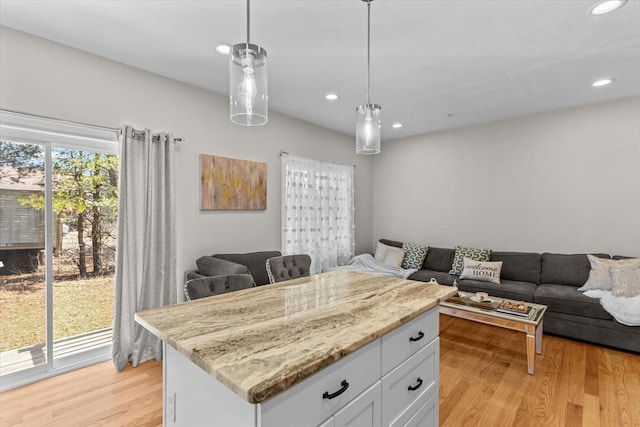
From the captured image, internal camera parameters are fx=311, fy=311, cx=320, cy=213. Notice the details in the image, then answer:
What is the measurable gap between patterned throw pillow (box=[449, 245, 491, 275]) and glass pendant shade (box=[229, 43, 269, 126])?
12.6 feet

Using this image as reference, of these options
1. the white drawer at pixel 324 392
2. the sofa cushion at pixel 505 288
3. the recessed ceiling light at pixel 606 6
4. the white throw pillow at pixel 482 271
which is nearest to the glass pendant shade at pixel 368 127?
the white drawer at pixel 324 392

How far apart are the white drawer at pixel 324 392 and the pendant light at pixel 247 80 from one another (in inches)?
48.7

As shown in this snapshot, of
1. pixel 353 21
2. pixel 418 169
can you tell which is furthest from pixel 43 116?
pixel 418 169

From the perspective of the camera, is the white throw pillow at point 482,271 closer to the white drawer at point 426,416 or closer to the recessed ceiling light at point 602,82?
the recessed ceiling light at point 602,82

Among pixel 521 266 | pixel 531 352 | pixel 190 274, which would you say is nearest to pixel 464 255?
pixel 521 266

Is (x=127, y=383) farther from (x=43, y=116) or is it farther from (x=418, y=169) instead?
(x=418, y=169)

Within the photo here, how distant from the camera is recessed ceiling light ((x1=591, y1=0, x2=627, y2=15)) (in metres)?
1.95

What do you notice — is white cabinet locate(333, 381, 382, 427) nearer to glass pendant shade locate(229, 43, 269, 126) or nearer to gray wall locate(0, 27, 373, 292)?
glass pendant shade locate(229, 43, 269, 126)

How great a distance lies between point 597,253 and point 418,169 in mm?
2579

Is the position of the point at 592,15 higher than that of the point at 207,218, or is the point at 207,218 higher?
the point at 592,15

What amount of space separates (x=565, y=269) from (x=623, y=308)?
2.88 feet

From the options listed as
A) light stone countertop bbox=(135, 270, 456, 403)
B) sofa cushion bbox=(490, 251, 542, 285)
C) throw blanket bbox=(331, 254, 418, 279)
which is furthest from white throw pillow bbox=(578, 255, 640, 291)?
light stone countertop bbox=(135, 270, 456, 403)

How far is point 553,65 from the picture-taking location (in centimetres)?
282

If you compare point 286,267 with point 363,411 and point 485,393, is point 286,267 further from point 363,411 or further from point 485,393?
point 485,393
